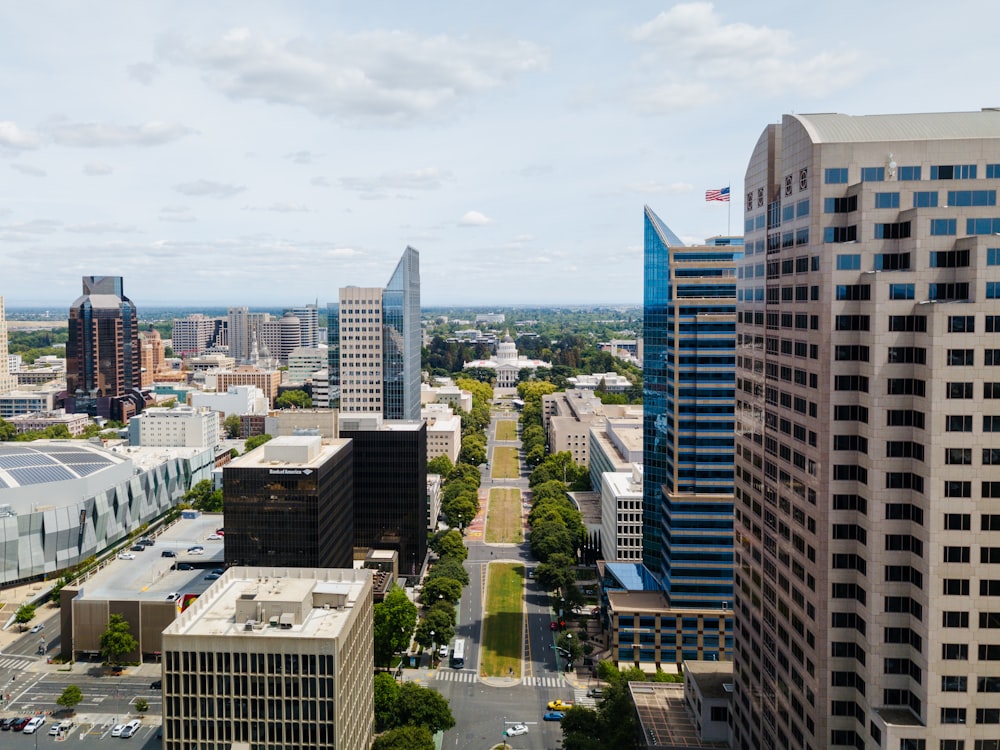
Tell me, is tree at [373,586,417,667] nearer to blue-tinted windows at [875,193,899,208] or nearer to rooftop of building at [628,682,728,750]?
rooftop of building at [628,682,728,750]

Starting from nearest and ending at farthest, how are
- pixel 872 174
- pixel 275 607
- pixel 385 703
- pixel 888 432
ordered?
pixel 888 432
pixel 872 174
pixel 275 607
pixel 385 703

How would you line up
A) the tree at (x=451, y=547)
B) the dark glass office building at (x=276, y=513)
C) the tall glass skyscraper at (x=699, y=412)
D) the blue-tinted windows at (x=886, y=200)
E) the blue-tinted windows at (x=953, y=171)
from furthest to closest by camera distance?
1. the tree at (x=451, y=547)
2. the tall glass skyscraper at (x=699, y=412)
3. the dark glass office building at (x=276, y=513)
4. the blue-tinted windows at (x=953, y=171)
5. the blue-tinted windows at (x=886, y=200)

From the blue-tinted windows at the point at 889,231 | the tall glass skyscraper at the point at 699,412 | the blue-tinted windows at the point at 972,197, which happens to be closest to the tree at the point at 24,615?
the tall glass skyscraper at the point at 699,412

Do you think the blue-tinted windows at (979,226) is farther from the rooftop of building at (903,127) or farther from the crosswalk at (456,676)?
the crosswalk at (456,676)

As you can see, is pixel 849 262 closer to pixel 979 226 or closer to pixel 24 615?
pixel 979 226

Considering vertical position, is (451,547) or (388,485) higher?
(388,485)

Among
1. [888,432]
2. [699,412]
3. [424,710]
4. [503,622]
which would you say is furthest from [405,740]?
[699,412]

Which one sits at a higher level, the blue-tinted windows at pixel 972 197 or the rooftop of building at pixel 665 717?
the blue-tinted windows at pixel 972 197
